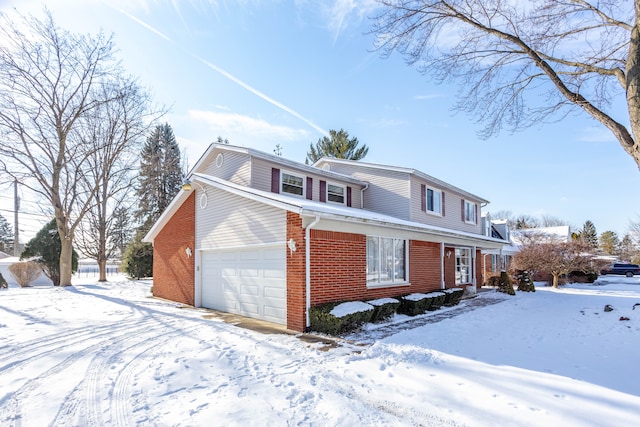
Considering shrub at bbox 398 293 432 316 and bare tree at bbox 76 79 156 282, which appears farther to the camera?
bare tree at bbox 76 79 156 282

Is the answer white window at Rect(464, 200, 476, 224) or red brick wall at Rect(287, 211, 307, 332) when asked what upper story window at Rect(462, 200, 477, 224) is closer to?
white window at Rect(464, 200, 476, 224)

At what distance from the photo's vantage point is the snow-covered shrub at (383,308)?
930 cm

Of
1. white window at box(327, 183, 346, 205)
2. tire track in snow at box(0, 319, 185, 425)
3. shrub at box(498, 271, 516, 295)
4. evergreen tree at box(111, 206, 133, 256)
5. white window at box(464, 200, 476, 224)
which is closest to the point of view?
tire track in snow at box(0, 319, 185, 425)

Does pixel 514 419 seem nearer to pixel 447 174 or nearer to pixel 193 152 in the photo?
pixel 447 174

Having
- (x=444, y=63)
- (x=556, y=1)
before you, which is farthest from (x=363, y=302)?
(x=556, y=1)

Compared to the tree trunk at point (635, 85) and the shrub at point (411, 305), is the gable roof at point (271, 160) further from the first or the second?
the tree trunk at point (635, 85)

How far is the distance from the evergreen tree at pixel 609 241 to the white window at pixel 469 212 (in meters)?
45.0

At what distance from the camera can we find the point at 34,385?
5.00 meters

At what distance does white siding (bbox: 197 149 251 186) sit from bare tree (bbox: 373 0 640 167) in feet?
19.5

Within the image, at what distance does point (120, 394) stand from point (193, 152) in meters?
33.2

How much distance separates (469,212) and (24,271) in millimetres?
27598

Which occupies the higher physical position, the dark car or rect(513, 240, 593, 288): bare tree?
rect(513, 240, 593, 288): bare tree

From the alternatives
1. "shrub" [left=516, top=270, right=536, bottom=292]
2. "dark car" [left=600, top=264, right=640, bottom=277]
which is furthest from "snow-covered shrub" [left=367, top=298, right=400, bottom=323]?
"dark car" [left=600, top=264, right=640, bottom=277]

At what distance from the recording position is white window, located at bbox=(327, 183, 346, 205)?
14.4 metres
